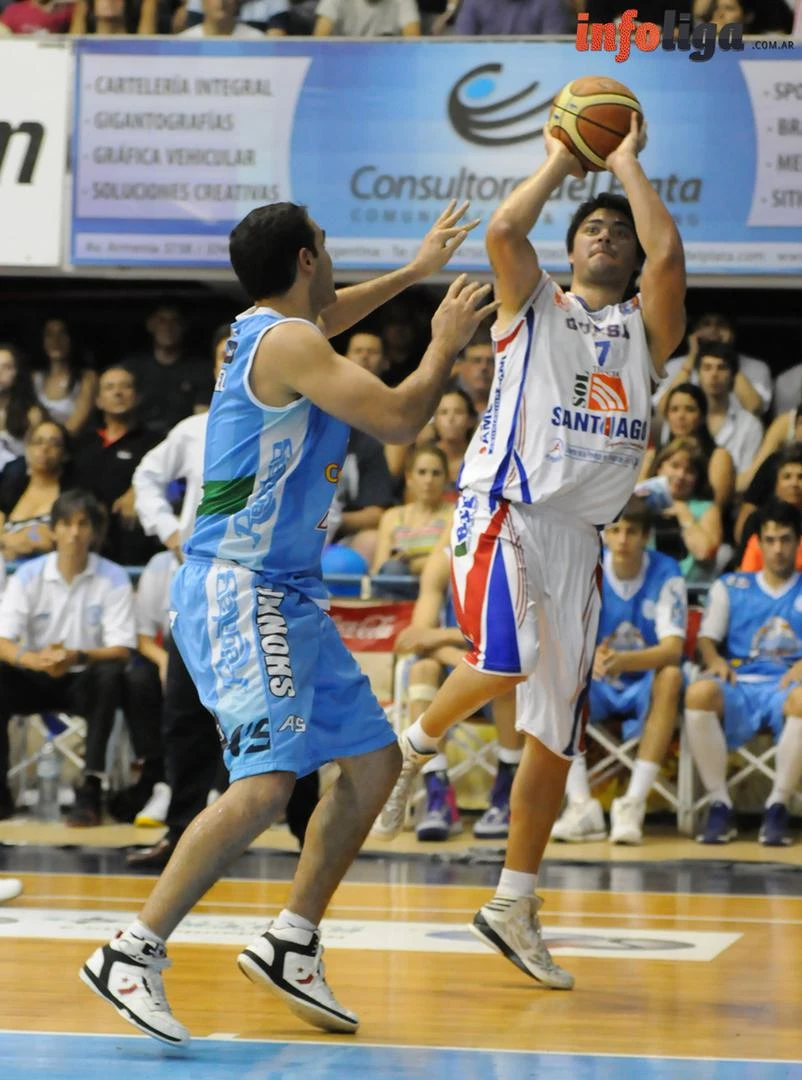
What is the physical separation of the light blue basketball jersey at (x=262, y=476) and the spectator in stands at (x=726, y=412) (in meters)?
6.23

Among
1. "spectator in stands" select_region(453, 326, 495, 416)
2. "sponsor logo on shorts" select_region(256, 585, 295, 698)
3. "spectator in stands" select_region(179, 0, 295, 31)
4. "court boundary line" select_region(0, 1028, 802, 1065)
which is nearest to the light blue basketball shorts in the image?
"sponsor logo on shorts" select_region(256, 585, 295, 698)

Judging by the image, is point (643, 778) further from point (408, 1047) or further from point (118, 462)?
point (408, 1047)

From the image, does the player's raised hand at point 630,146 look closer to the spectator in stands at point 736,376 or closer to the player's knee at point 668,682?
the player's knee at point 668,682

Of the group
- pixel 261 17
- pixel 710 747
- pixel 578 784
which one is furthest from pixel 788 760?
pixel 261 17

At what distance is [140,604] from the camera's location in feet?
31.8

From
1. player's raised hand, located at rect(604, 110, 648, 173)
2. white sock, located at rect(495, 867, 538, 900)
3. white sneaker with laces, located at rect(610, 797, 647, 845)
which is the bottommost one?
white sneaker with laces, located at rect(610, 797, 647, 845)

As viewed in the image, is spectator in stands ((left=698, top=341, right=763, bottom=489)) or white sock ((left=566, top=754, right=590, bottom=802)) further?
spectator in stands ((left=698, top=341, right=763, bottom=489))

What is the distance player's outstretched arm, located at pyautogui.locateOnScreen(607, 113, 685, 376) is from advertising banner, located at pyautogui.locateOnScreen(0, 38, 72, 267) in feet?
21.2

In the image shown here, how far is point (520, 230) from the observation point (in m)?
5.13

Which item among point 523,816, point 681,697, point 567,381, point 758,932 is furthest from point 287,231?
point 681,697

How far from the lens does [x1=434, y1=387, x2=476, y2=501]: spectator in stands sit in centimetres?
1011

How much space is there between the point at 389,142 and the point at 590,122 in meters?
5.80

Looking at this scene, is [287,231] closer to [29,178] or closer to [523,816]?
[523,816]

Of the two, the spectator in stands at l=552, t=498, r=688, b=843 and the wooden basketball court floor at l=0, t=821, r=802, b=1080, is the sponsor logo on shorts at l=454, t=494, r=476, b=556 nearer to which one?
the wooden basketball court floor at l=0, t=821, r=802, b=1080
